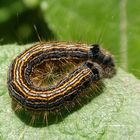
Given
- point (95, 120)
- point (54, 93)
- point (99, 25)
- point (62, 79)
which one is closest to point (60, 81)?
point (62, 79)

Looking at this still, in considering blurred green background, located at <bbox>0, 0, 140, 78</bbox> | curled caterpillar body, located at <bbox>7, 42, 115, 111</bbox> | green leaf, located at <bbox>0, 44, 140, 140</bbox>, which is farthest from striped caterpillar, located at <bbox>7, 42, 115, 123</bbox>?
blurred green background, located at <bbox>0, 0, 140, 78</bbox>

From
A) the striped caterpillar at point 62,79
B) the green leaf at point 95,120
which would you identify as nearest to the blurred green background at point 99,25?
the striped caterpillar at point 62,79

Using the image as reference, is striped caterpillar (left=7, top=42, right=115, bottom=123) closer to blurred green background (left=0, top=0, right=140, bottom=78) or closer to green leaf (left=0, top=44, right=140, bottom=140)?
green leaf (left=0, top=44, right=140, bottom=140)

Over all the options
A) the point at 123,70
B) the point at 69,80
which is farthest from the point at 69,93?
A: the point at 123,70

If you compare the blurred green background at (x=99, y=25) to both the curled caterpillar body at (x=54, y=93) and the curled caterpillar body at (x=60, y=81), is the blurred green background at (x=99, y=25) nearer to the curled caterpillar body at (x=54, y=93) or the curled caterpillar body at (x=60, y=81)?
the curled caterpillar body at (x=60, y=81)

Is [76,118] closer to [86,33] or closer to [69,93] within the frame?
[69,93]

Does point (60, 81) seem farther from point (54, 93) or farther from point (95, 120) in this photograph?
point (95, 120)
